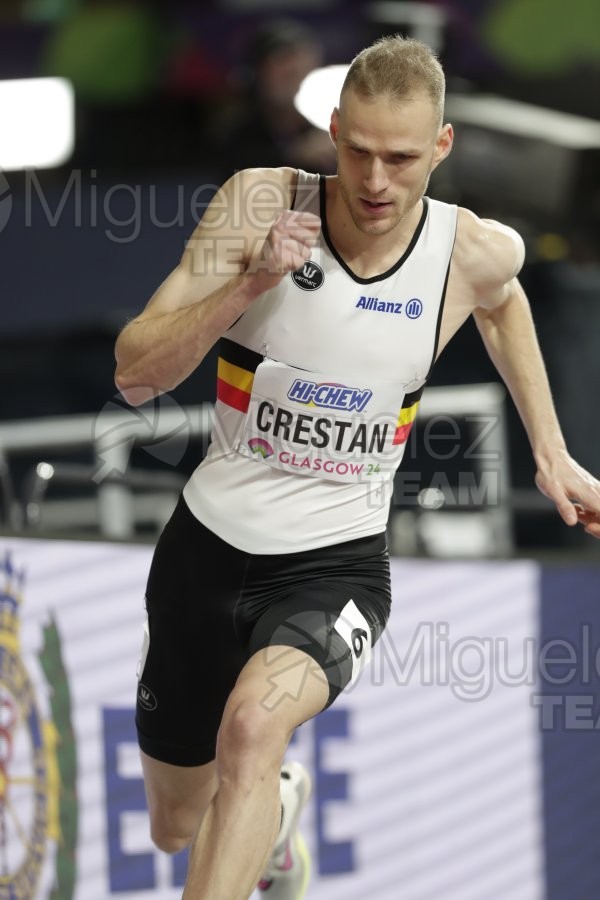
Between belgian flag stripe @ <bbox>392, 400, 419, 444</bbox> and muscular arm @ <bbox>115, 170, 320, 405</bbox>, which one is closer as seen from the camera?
muscular arm @ <bbox>115, 170, 320, 405</bbox>

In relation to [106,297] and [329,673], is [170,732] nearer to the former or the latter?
[329,673]

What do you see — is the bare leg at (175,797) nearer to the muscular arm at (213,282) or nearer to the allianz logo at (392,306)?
the muscular arm at (213,282)

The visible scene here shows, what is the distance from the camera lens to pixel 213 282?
3.39 meters

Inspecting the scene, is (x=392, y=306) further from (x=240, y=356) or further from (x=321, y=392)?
(x=240, y=356)

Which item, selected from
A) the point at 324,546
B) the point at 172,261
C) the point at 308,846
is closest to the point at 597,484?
the point at 324,546

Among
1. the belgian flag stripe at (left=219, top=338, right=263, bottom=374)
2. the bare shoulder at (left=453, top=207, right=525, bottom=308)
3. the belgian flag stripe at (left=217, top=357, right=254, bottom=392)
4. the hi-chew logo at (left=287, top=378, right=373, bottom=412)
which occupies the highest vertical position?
the bare shoulder at (left=453, top=207, right=525, bottom=308)

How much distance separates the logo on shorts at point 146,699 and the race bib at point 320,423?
76 centimetres

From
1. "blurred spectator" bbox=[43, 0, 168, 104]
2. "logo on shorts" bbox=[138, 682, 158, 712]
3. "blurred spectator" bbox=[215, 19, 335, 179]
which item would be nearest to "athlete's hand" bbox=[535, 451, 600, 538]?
"logo on shorts" bbox=[138, 682, 158, 712]

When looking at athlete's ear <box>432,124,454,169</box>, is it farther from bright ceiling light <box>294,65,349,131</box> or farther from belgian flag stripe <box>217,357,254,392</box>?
bright ceiling light <box>294,65,349,131</box>

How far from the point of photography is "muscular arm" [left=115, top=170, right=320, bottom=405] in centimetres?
Result: 312

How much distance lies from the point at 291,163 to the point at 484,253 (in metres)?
3.65

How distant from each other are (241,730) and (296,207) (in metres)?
1.24

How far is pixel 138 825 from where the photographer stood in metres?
4.73

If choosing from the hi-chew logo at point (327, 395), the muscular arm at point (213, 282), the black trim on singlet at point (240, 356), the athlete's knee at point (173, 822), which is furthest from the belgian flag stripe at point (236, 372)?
the athlete's knee at point (173, 822)
